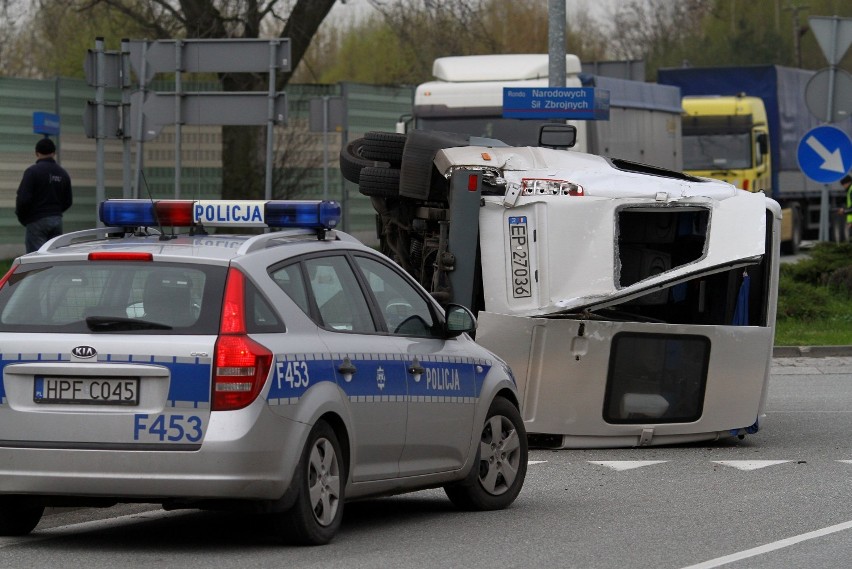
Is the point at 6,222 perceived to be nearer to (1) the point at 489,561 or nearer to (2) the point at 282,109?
(2) the point at 282,109

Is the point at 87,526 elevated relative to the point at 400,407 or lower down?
lower down

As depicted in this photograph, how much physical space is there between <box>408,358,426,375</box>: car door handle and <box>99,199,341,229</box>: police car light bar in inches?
30.8

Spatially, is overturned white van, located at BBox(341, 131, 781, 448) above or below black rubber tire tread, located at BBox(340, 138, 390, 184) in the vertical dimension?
below

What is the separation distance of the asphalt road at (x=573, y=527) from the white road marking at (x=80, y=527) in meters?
0.01

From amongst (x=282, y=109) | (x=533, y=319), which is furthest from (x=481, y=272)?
(x=282, y=109)

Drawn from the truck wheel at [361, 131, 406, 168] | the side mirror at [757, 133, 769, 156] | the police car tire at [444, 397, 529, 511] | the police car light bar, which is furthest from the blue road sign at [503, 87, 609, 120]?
the side mirror at [757, 133, 769, 156]

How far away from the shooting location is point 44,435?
746 centimetres

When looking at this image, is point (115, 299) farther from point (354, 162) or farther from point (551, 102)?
point (551, 102)

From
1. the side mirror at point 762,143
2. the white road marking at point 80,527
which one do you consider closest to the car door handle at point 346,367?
the white road marking at point 80,527

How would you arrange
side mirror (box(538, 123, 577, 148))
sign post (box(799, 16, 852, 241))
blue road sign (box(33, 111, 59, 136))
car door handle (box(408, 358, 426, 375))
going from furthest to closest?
blue road sign (box(33, 111, 59, 136)), sign post (box(799, 16, 852, 241)), side mirror (box(538, 123, 577, 148)), car door handle (box(408, 358, 426, 375))

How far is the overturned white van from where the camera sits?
1198 cm

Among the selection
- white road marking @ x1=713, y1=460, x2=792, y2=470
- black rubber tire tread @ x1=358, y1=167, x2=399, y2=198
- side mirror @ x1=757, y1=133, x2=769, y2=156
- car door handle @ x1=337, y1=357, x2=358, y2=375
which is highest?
black rubber tire tread @ x1=358, y1=167, x2=399, y2=198

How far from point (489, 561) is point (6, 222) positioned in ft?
78.7

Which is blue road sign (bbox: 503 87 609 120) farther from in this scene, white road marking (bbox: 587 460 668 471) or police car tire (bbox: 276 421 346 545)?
police car tire (bbox: 276 421 346 545)
